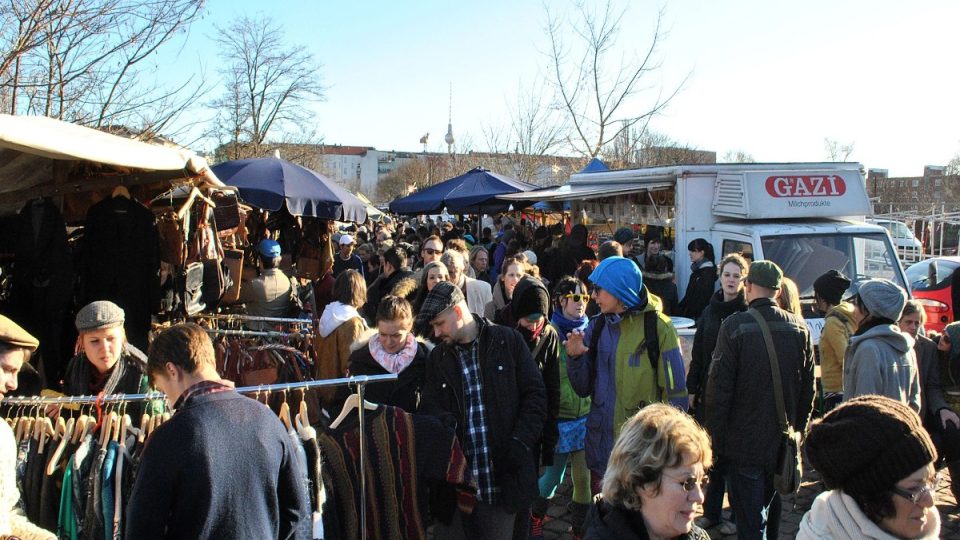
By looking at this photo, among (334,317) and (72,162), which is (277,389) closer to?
(334,317)

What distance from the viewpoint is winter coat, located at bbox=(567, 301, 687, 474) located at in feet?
14.0

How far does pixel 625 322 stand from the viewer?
4.34m

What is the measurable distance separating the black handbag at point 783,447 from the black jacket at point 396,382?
6.60 ft

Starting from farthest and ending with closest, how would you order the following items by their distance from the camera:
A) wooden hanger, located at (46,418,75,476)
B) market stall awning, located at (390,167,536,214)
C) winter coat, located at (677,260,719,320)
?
market stall awning, located at (390,167,536,214) < winter coat, located at (677,260,719,320) < wooden hanger, located at (46,418,75,476)

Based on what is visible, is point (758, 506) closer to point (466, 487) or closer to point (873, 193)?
point (466, 487)

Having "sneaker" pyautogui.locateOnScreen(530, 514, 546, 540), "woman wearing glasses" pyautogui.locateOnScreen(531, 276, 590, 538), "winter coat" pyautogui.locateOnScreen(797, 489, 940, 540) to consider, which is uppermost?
"winter coat" pyautogui.locateOnScreen(797, 489, 940, 540)

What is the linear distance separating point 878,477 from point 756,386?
2.17 meters

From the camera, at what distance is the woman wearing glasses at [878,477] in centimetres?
202

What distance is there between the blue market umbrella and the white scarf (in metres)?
2.56

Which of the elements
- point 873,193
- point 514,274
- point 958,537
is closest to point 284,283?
point 514,274

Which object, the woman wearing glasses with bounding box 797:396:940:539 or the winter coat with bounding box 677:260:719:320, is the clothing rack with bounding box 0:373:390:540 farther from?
the winter coat with bounding box 677:260:719:320

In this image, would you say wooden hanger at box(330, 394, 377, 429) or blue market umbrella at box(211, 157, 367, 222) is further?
blue market umbrella at box(211, 157, 367, 222)

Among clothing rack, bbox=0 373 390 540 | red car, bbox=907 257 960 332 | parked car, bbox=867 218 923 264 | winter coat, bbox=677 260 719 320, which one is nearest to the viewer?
clothing rack, bbox=0 373 390 540

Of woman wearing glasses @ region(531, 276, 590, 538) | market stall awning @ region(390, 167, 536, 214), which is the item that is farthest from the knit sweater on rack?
market stall awning @ region(390, 167, 536, 214)
